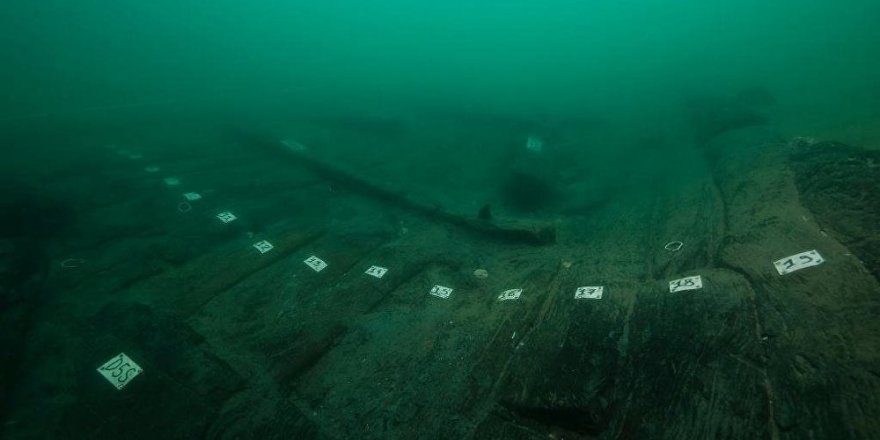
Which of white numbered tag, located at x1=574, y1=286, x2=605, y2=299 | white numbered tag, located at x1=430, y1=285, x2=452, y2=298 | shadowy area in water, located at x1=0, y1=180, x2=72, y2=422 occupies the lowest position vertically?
white numbered tag, located at x1=430, y1=285, x2=452, y2=298

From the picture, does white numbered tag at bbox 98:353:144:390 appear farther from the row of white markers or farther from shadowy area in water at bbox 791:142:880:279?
shadowy area in water at bbox 791:142:880:279

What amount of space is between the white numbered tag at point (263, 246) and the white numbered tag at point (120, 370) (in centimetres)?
203

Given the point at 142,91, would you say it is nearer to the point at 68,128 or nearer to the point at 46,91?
the point at 46,91

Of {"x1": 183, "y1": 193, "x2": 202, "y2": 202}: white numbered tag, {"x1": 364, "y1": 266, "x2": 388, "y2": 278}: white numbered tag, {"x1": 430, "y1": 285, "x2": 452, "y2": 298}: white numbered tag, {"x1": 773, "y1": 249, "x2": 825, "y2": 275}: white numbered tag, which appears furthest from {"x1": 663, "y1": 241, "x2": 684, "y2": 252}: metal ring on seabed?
{"x1": 183, "y1": 193, "x2": 202, "y2": 202}: white numbered tag

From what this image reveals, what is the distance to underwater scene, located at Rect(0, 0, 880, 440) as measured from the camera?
2.70 metres

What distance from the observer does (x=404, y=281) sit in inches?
182

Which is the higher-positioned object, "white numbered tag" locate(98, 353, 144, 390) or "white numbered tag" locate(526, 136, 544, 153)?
"white numbered tag" locate(98, 353, 144, 390)

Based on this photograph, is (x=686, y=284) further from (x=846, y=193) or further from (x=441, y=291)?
(x=441, y=291)

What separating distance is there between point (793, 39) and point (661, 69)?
12.1 meters

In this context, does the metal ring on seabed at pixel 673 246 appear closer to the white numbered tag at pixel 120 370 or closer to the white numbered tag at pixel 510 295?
the white numbered tag at pixel 510 295

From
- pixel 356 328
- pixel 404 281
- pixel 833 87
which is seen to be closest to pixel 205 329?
pixel 356 328

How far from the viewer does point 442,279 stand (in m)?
4.66

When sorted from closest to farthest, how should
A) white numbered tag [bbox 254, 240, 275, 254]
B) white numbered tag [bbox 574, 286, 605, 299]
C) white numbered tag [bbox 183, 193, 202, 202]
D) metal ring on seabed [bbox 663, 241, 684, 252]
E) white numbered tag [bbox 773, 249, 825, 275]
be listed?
white numbered tag [bbox 773, 249, 825, 275], white numbered tag [bbox 574, 286, 605, 299], metal ring on seabed [bbox 663, 241, 684, 252], white numbered tag [bbox 254, 240, 275, 254], white numbered tag [bbox 183, 193, 202, 202]

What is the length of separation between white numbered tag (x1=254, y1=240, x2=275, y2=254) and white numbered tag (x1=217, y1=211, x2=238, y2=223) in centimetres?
96
